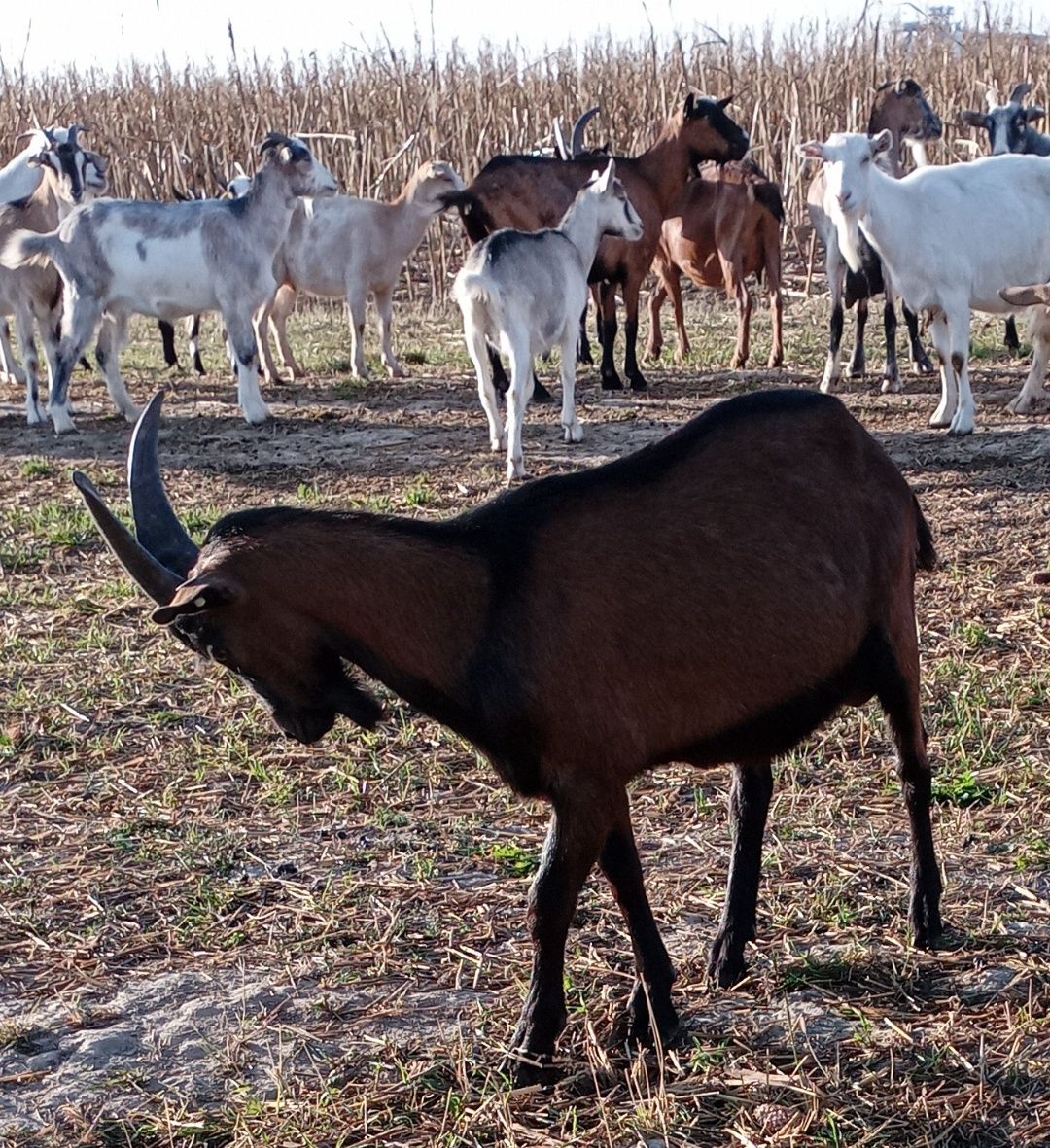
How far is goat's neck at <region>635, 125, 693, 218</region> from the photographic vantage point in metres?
14.1

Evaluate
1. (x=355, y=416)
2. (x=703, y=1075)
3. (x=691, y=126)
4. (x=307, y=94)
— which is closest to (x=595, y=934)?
(x=703, y=1075)

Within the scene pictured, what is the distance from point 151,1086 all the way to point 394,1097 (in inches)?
22.7

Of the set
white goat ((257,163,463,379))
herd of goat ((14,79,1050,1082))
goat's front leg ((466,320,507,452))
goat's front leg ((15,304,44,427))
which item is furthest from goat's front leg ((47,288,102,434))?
herd of goat ((14,79,1050,1082))

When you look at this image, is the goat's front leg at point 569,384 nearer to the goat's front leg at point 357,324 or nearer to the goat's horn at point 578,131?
Answer: the goat's front leg at point 357,324

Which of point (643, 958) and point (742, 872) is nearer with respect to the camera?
point (643, 958)

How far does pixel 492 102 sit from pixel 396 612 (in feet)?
64.4

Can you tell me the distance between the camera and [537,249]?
10.1 m

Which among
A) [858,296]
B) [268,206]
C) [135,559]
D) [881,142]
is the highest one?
[881,142]

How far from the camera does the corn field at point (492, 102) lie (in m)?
21.4

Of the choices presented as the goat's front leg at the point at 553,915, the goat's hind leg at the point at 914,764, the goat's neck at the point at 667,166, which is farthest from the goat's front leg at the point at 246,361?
the goat's front leg at the point at 553,915

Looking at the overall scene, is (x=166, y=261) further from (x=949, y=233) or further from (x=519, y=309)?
(x=949, y=233)

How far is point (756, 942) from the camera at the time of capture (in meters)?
4.05

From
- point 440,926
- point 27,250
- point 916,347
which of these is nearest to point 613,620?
point 440,926

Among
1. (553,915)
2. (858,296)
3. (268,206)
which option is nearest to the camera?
(553,915)
